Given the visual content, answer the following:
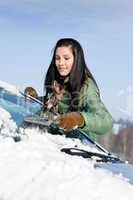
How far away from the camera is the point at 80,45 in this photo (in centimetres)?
470

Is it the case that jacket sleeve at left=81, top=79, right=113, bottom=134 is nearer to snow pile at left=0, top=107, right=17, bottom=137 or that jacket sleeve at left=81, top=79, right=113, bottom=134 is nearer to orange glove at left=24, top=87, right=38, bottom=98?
snow pile at left=0, top=107, right=17, bottom=137

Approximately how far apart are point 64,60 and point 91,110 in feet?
1.63

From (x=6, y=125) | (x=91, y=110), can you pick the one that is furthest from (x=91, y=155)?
(x=91, y=110)

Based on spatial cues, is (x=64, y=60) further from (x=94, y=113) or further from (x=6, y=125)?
(x=6, y=125)

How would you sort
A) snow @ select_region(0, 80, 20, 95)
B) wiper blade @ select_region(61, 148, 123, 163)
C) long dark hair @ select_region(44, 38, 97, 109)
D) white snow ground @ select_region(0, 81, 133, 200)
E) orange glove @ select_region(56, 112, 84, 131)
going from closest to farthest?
white snow ground @ select_region(0, 81, 133, 200), wiper blade @ select_region(61, 148, 123, 163), orange glove @ select_region(56, 112, 84, 131), long dark hair @ select_region(44, 38, 97, 109), snow @ select_region(0, 80, 20, 95)

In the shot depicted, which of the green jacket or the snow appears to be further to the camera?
the snow

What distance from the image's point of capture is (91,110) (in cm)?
423

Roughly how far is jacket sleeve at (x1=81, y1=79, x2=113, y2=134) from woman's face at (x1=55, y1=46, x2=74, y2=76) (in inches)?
8.4

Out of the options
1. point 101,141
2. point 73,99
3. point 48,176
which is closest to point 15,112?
point 73,99

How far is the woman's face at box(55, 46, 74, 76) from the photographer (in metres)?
4.50

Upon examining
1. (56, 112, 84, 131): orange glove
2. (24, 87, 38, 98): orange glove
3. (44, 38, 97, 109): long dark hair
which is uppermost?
(44, 38, 97, 109): long dark hair

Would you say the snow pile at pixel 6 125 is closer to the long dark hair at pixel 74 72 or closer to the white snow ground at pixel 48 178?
the white snow ground at pixel 48 178

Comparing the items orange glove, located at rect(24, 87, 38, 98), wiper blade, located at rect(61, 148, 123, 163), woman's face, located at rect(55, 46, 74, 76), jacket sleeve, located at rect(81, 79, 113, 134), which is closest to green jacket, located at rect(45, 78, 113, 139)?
jacket sleeve, located at rect(81, 79, 113, 134)

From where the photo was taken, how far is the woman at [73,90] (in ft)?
13.8
